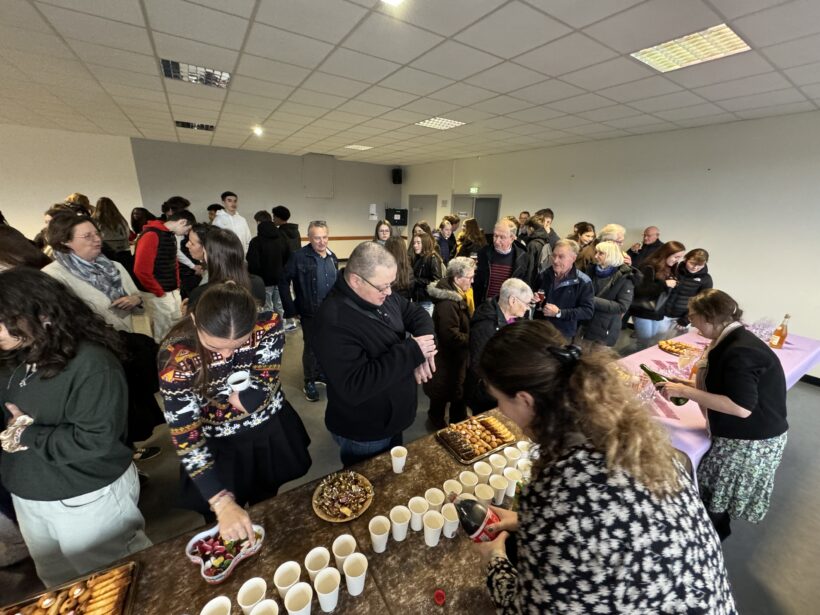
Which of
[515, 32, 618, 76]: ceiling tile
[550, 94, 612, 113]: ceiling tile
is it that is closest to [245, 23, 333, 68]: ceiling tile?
[515, 32, 618, 76]: ceiling tile

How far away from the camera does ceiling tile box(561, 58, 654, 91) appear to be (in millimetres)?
2863

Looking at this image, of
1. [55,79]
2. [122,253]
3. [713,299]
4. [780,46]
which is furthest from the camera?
[122,253]

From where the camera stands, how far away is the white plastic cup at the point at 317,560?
955 millimetres

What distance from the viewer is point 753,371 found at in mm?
1534

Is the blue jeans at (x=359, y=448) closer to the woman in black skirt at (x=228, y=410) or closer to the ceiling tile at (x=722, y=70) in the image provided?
the woman in black skirt at (x=228, y=410)

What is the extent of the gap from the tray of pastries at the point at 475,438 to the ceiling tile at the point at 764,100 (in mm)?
4510

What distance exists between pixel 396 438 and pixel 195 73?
4193 mm

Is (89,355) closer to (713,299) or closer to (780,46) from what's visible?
(713,299)

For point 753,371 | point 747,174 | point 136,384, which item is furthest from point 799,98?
point 136,384

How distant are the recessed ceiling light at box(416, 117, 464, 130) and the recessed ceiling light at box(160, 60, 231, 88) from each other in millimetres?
2759

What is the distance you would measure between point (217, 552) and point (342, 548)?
37 cm

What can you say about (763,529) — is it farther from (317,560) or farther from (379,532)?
(317,560)

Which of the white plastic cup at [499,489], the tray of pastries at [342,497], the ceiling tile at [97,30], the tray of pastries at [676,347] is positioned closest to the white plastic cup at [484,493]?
the white plastic cup at [499,489]

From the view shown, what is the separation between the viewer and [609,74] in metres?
3.07
